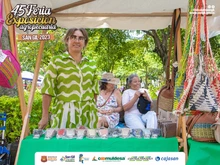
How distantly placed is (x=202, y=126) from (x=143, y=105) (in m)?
1.94

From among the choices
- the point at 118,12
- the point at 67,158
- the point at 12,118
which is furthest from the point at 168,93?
the point at 12,118

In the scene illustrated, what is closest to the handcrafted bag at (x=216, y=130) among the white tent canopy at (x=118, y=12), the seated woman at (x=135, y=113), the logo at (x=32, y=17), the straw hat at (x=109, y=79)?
the white tent canopy at (x=118, y=12)

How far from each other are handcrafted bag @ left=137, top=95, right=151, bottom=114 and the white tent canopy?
1007 mm

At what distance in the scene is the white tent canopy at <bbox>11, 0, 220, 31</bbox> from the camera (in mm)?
2502

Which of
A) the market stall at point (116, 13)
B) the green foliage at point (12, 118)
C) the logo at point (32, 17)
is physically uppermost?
the market stall at point (116, 13)

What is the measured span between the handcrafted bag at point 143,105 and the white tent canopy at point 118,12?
1007 mm

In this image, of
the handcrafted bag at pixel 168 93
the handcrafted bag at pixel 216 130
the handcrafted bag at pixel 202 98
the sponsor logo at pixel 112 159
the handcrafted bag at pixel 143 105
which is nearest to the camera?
the sponsor logo at pixel 112 159

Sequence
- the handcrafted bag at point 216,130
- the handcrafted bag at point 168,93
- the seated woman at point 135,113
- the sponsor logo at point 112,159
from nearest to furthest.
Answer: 1. the sponsor logo at point 112,159
2. the handcrafted bag at point 216,130
3. the handcrafted bag at point 168,93
4. the seated woman at point 135,113

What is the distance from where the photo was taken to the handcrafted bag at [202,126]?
1.63 meters

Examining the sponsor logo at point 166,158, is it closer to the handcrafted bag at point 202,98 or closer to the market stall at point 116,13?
the handcrafted bag at point 202,98

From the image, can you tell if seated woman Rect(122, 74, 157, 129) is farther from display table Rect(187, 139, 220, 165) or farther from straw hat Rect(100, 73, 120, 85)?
display table Rect(187, 139, 220, 165)

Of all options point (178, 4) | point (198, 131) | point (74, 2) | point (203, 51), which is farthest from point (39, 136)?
point (178, 4)

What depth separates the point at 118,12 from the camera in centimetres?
281

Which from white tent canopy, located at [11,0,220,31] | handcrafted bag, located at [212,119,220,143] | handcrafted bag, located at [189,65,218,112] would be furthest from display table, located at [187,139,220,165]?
white tent canopy, located at [11,0,220,31]
